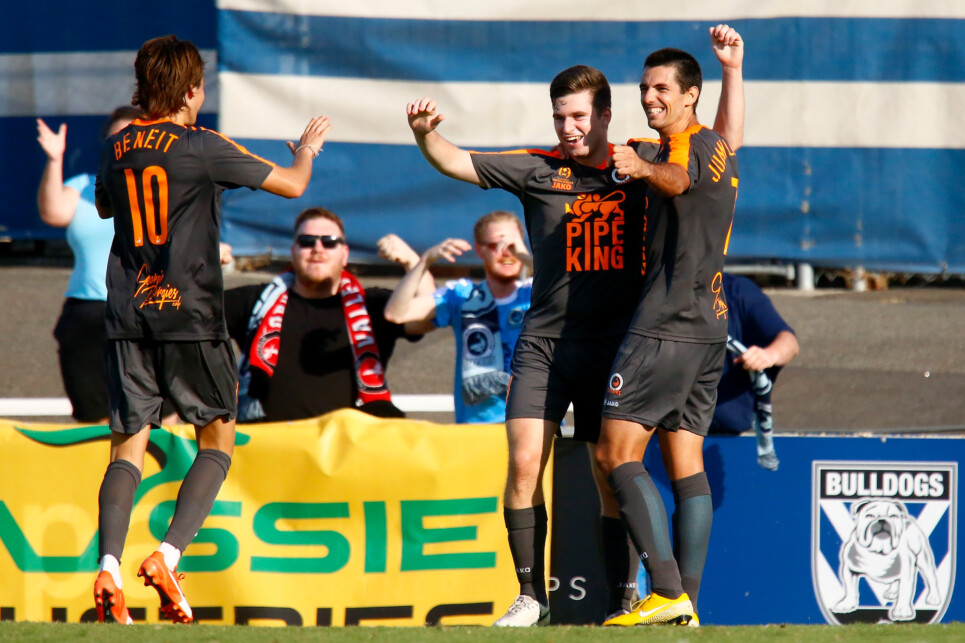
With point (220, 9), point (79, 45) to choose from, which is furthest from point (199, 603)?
point (79, 45)

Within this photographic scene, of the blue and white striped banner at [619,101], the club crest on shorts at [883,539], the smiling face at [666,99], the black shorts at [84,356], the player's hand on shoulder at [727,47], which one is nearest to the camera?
the smiling face at [666,99]

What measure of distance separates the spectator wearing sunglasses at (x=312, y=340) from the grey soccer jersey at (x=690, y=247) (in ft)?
5.50

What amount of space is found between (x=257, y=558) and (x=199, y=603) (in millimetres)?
291

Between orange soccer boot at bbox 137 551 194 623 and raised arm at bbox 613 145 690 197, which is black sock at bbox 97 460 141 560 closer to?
orange soccer boot at bbox 137 551 194 623

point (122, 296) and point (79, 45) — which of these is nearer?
point (122, 296)

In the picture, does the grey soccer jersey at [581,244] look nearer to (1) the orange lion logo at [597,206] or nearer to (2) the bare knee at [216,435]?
(1) the orange lion logo at [597,206]

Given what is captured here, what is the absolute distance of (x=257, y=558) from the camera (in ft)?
15.3

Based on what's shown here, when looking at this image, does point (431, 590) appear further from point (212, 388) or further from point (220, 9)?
point (220, 9)

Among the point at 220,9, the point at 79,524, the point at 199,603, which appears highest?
the point at 220,9

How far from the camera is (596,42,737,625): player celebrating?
380 centimetres

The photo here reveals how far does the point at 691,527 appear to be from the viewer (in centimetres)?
404

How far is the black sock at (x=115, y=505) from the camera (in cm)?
388

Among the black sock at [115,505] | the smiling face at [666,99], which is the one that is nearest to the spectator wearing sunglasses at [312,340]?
the black sock at [115,505]

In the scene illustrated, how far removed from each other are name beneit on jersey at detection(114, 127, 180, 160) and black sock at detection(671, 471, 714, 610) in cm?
212
